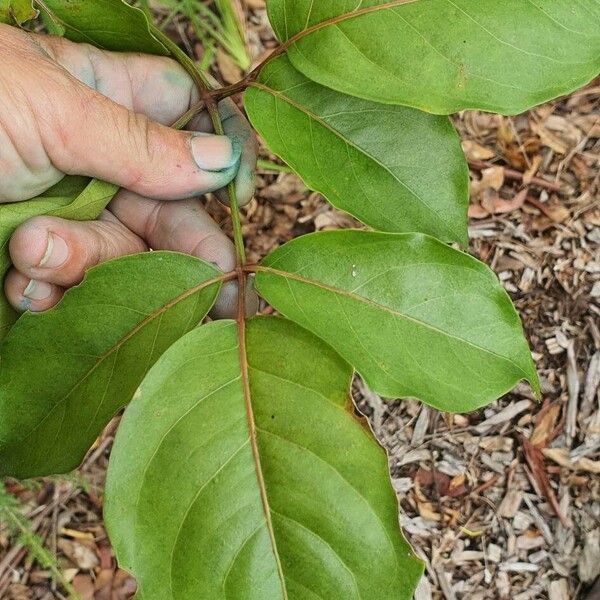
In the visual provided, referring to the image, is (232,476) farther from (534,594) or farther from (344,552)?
(534,594)

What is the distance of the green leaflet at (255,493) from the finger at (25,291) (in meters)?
0.36

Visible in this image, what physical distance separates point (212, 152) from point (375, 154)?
32cm

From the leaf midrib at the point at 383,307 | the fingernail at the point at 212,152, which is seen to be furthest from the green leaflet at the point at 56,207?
the leaf midrib at the point at 383,307

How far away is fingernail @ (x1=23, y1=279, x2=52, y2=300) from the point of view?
1.29 m

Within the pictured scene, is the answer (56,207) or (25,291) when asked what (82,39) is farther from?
(25,291)

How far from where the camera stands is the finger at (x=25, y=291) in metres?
1.30

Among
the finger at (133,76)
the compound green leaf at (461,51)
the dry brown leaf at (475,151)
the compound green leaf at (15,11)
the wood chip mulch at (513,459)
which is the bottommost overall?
the wood chip mulch at (513,459)

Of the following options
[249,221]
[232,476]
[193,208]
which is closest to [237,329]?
[232,476]

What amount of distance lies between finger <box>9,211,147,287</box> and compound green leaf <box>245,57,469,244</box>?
15.1 inches

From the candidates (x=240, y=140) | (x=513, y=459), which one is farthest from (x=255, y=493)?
(x=513, y=459)

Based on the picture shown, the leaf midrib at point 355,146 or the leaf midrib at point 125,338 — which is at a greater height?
the leaf midrib at point 355,146

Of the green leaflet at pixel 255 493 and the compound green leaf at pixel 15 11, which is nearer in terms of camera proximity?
the green leaflet at pixel 255 493

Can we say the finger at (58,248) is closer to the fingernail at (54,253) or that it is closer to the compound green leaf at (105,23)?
the fingernail at (54,253)

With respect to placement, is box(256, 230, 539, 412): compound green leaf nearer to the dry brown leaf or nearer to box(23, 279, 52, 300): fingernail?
box(23, 279, 52, 300): fingernail
